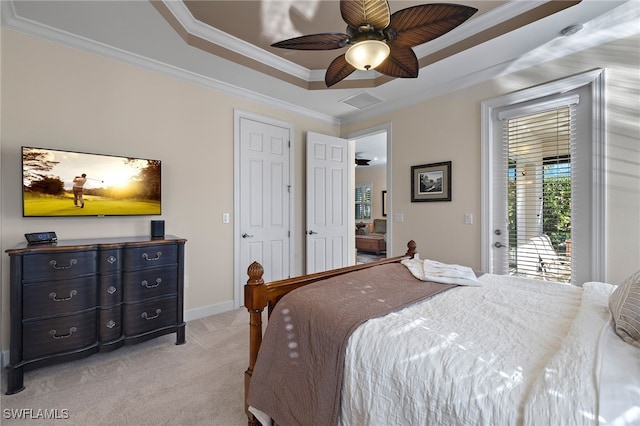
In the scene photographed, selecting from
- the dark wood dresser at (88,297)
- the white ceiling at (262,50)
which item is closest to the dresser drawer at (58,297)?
the dark wood dresser at (88,297)

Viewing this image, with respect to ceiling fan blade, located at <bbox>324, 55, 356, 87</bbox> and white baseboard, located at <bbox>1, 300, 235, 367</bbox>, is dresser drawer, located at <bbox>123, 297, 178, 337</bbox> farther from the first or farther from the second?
ceiling fan blade, located at <bbox>324, 55, 356, 87</bbox>

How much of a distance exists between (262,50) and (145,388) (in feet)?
10.4

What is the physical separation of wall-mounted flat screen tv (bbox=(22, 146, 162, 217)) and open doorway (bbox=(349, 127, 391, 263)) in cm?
441

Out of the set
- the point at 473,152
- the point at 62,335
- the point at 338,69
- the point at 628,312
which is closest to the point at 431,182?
the point at 473,152

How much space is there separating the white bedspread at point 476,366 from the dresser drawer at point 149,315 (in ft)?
6.65

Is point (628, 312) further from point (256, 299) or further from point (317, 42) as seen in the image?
point (317, 42)

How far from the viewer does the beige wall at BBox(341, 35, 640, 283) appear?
7.32 ft

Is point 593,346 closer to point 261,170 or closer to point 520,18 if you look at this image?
point 520,18

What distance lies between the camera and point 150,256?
2.45m

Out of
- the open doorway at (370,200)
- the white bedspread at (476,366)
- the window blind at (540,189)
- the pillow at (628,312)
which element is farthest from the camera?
the open doorway at (370,200)

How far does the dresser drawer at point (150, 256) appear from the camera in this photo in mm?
2352

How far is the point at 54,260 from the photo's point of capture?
2.03 metres

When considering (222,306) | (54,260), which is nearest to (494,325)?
Result: (54,260)

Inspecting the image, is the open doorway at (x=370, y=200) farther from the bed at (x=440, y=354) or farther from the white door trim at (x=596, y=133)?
the bed at (x=440, y=354)
